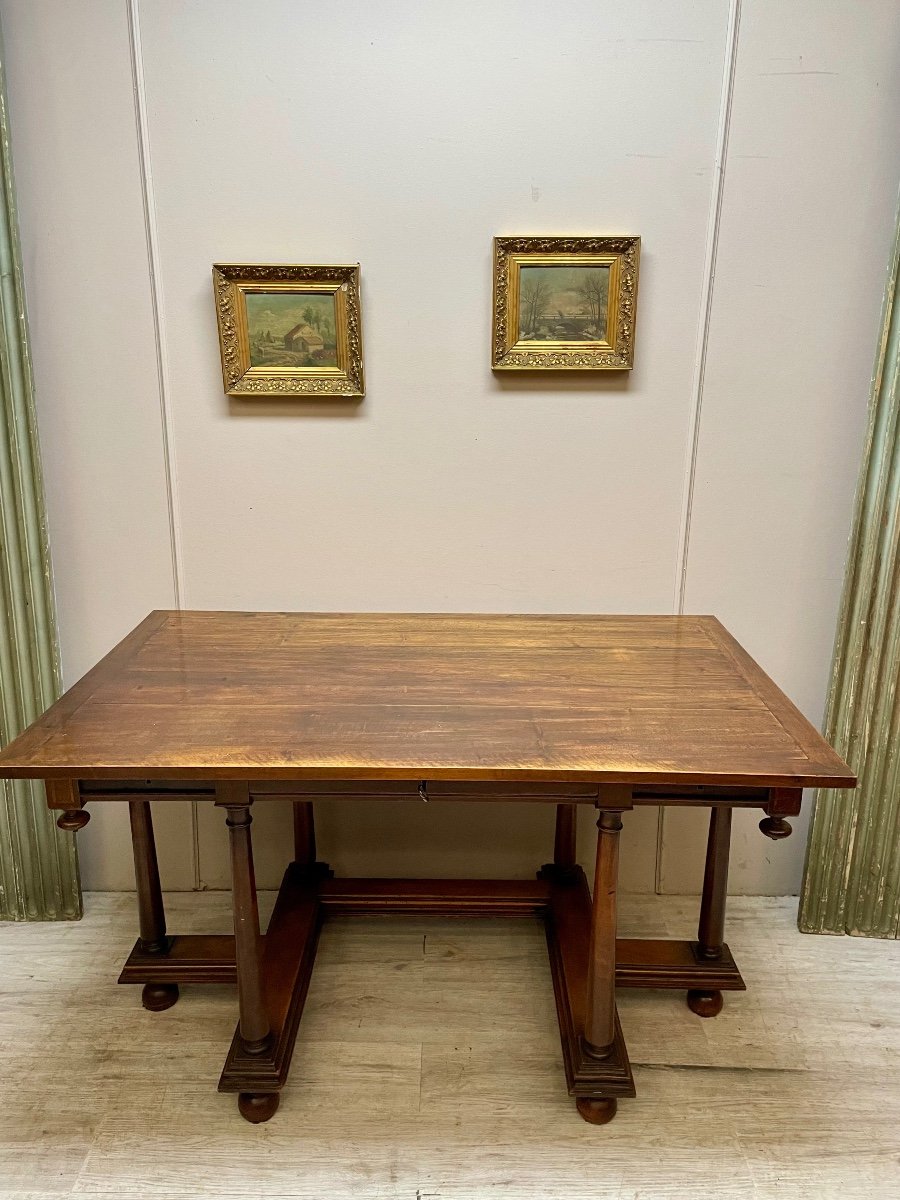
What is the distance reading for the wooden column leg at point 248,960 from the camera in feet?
5.83

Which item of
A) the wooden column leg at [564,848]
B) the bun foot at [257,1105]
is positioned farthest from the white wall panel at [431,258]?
the bun foot at [257,1105]

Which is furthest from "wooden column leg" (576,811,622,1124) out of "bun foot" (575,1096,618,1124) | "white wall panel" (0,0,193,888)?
"white wall panel" (0,0,193,888)

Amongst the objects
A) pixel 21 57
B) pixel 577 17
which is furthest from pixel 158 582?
pixel 577 17

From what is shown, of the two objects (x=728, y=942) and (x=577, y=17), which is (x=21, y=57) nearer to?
(x=577, y=17)

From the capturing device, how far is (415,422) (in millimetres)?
2326

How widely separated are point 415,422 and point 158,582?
0.88 meters

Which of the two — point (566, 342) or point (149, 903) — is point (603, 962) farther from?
point (566, 342)

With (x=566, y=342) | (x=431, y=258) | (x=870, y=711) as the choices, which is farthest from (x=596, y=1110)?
(x=431, y=258)

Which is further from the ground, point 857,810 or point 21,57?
point 21,57

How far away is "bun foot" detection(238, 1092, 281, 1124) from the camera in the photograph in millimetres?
1875

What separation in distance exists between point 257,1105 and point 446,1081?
1.44 feet

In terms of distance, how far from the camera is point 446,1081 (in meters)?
1.98

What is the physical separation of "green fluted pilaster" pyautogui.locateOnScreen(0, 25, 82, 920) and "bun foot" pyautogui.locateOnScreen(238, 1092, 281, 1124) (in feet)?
3.17

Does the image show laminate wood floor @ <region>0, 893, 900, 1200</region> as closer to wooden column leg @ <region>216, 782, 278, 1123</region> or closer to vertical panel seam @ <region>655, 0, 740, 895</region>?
wooden column leg @ <region>216, 782, 278, 1123</region>
